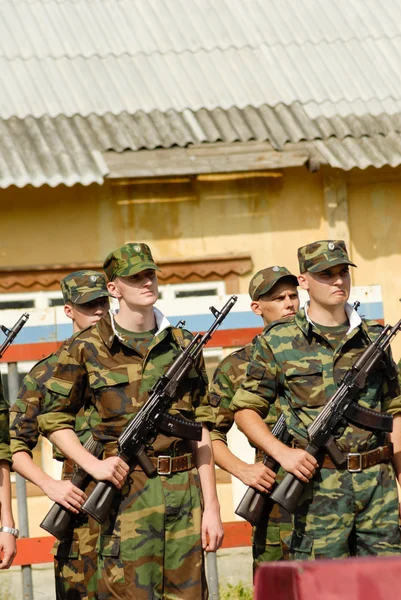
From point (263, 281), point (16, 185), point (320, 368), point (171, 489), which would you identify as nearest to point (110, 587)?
point (171, 489)

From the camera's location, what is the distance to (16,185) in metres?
10.3

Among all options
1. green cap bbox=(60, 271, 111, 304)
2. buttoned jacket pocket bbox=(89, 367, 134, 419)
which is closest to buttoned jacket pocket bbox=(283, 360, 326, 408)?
buttoned jacket pocket bbox=(89, 367, 134, 419)

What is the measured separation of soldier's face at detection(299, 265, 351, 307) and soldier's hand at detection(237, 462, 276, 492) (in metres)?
1.08

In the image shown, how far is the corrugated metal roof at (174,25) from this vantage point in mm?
12203

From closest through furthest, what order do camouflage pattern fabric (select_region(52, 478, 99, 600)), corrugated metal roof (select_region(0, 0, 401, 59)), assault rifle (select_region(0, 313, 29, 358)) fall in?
camouflage pattern fabric (select_region(52, 478, 99, 600))
assault rifle (select_region(0, 313, 29, 358))
corrugated metal roof (select_region(0, 0, 401, 59))

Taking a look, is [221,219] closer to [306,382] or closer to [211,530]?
[306,382]

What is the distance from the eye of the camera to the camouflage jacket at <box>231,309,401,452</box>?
5.95 m

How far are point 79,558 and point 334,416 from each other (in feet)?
5.53

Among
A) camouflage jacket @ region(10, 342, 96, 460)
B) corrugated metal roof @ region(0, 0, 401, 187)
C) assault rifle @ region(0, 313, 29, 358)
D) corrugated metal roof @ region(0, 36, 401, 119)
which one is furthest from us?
corrugated metal roof @ region(0, 36, 401, 119)

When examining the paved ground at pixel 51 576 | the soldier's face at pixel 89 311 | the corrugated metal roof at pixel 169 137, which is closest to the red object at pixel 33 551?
the paved ground at pixel 51 576

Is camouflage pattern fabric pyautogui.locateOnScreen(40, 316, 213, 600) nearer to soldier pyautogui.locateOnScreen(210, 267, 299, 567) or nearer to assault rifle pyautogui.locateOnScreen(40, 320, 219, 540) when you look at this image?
assault rifle pyautogui.locateOnScreen(40, 320, 219, 540)

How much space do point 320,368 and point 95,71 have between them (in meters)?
6.59

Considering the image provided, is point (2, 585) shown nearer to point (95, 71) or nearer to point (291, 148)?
point (291, 148)

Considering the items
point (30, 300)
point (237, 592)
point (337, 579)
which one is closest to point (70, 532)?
point (237, 592)
